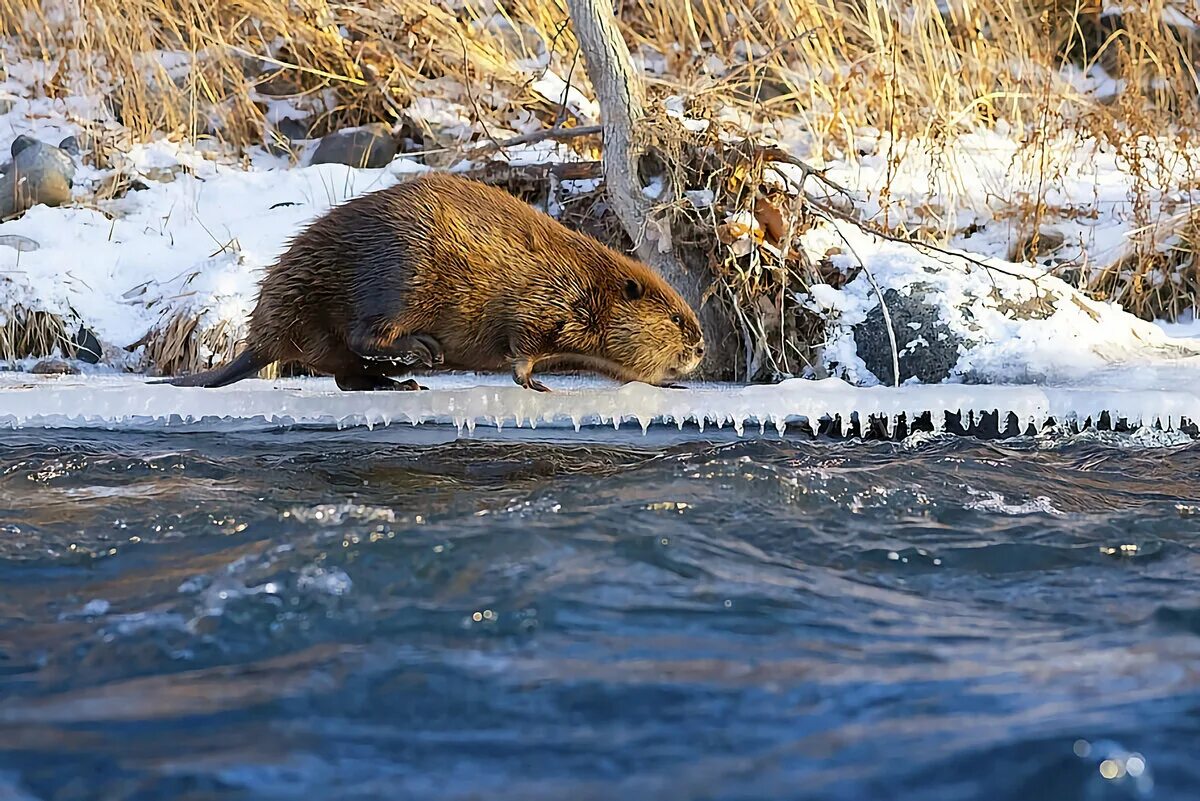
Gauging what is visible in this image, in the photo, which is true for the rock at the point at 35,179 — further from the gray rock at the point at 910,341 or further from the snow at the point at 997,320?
the gray rock at the point at 910,341

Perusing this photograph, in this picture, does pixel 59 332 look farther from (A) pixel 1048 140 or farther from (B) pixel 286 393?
(A) pixel 1048 140

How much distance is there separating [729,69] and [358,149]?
220 centimetres

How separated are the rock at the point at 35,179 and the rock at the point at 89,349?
170 cm

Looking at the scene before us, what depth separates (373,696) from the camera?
157cm

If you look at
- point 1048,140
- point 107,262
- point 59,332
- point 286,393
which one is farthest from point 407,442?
point 1048,140

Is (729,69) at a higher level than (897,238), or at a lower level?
higher

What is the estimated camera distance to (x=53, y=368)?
5.63 metres

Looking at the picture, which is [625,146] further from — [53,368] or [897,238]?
[53,368]

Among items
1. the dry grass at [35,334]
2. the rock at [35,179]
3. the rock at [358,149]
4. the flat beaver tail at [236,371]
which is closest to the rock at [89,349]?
the dry grass at [35,334]


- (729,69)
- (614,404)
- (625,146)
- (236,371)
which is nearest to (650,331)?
(614,404)

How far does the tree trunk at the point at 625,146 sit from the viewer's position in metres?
5.00

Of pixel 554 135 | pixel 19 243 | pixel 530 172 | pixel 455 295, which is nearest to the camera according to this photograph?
pixel 455 295

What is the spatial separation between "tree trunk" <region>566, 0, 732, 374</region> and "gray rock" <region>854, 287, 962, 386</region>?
2.19 ft

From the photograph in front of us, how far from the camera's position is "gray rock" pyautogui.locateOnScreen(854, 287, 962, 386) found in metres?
4.62
